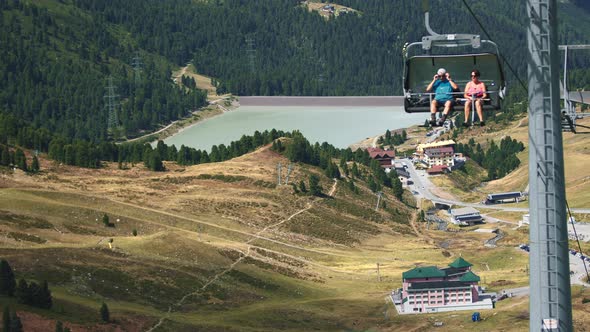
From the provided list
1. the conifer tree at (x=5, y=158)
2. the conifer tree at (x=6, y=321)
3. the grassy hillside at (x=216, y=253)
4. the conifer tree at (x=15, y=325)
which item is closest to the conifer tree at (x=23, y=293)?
the grassy hillside at (x=216, y=253)

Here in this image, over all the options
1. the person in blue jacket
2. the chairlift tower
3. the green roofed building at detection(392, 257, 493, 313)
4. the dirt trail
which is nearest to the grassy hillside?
the dirt trail

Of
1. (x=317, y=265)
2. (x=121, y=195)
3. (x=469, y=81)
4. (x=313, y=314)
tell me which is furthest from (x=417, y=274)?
(x=469, y=81)

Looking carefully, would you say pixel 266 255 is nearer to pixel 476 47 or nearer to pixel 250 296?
pixel 250 296

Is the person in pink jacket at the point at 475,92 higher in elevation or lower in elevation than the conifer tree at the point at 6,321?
higher

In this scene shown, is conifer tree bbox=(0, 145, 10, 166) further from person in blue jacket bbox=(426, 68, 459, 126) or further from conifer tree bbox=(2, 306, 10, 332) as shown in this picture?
person in blue jacket bbox=(426, 68, 459, 126)

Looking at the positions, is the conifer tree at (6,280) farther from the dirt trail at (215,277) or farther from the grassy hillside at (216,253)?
the dirt trail at (215,277)

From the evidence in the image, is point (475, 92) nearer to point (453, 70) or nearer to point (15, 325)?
point (453, 70)
